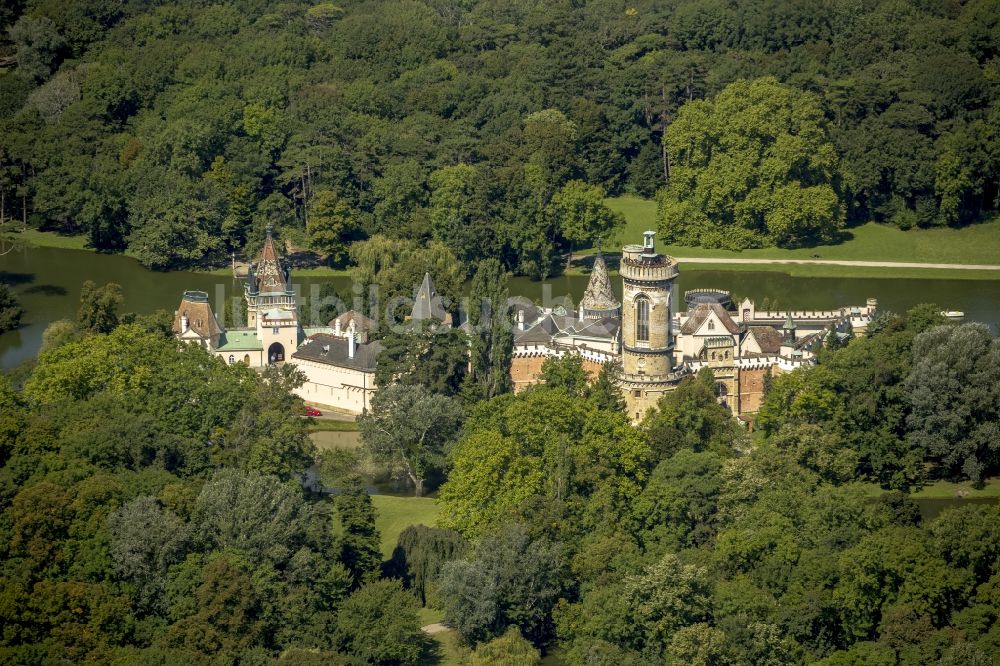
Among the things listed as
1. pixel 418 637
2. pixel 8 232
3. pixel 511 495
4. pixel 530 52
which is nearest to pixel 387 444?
pixel 511 495

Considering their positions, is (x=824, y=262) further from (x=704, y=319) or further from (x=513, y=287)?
(x=704, y=319)

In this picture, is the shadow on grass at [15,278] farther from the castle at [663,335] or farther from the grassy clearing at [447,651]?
the grassy clearing at [447,651]

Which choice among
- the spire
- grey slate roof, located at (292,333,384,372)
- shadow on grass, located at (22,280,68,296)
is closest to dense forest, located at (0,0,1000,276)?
shadow on grass, located at (22,280,68,296)

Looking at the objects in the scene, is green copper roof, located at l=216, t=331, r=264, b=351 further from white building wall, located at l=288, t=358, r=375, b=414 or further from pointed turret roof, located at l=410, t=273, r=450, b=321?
pointed turret roof, located at l=410, t=273, r=450, b=321

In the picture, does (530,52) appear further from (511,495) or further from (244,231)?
(511,495)

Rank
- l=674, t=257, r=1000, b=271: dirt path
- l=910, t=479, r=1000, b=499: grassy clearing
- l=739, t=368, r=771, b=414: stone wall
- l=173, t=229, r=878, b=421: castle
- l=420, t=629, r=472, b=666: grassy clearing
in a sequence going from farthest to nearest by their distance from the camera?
1. l=674, t=257, r=1000, b=271: dirt path
2. l=739, t=368, r=771, b=414: stone wall
3. l=173, t=229, r=878, b=421: castle
4. l=910, t=479, r=1000, b=499: grassy clearing
5. l=420, t=629, r=472, b=666: grassy clearing

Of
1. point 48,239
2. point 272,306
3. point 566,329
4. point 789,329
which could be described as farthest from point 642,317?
point 48,239

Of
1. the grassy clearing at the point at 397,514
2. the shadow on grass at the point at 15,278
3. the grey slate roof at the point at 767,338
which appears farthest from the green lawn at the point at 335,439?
the shadow on grass at the point at 15,278
